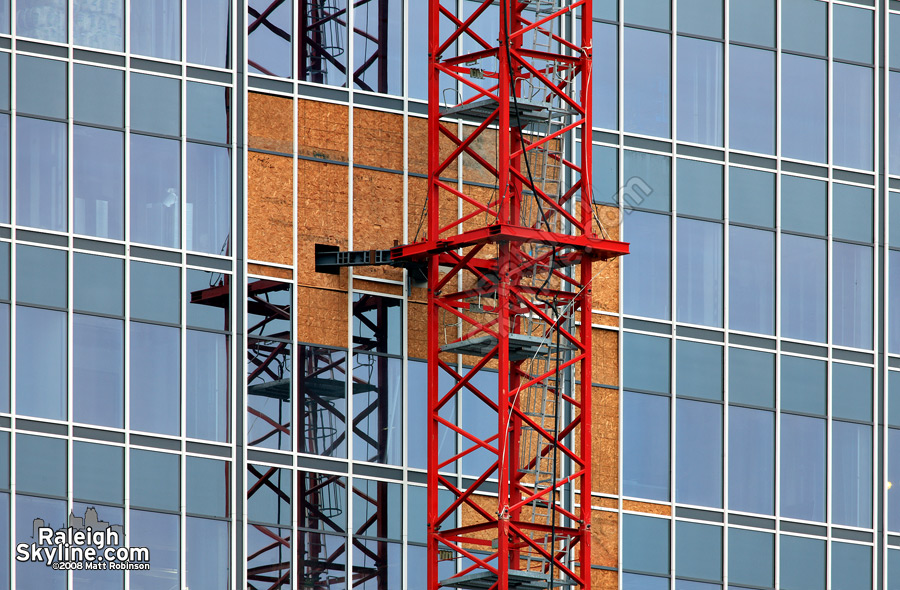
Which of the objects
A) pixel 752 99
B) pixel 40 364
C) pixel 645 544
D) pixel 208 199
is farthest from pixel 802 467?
pixel 40 364

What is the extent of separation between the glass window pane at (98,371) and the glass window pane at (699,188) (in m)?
16.7

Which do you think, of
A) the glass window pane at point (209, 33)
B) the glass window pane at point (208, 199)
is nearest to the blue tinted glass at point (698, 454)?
the glass window pane at point (208, 199)

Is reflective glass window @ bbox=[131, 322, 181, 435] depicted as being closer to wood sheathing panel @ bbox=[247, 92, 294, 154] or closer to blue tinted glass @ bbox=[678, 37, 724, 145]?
wood sheathing panel @ bbox=[247, 92, 294, 154]

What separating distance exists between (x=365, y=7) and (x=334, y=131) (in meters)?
3.48

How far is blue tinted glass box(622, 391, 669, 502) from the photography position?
159 ft

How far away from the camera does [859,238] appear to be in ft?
172

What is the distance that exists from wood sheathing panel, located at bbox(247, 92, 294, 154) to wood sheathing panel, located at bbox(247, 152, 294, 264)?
0.29 meters

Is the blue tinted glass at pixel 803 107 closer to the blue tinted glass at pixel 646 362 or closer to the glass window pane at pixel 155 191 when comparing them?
the blue tinted glass at pixel 646 362

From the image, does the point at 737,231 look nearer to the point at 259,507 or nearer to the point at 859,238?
the point at 859,238

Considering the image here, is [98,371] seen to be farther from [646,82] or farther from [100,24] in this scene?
[646,82]

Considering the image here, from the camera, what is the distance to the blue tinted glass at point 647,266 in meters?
49.2

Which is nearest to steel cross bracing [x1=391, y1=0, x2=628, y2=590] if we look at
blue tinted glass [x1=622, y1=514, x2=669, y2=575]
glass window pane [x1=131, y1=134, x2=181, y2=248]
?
blue tinted glass [x1=622, y1=514, x2=669, y2=575]

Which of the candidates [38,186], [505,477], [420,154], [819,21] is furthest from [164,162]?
[819,21]

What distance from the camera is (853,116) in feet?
174
